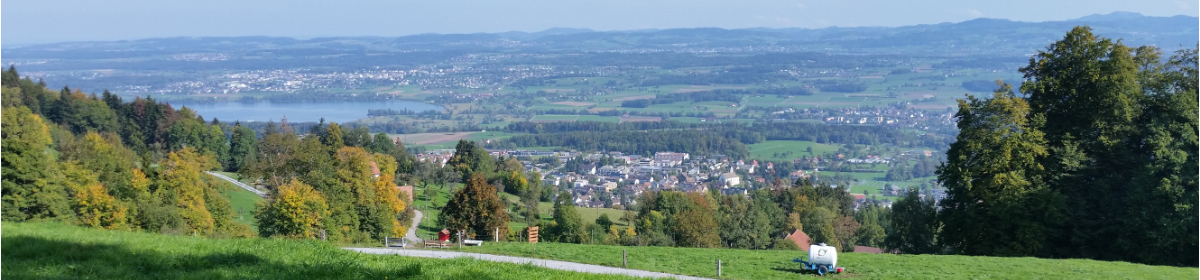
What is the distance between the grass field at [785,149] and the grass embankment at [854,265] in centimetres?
9257

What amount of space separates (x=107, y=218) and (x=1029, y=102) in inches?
1320

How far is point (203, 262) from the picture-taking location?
978cm

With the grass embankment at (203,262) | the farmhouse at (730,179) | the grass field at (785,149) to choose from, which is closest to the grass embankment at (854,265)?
the grass embankment at (203,262)

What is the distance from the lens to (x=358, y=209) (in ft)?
119

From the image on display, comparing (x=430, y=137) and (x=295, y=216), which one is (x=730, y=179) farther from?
(x=295, y=216)

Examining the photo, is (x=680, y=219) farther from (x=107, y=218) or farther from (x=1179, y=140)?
(x=107, y=218)

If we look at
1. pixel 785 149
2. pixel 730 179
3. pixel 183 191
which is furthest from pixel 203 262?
pixel 785 149

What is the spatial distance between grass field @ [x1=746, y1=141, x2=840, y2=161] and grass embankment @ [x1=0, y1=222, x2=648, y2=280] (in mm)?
103570

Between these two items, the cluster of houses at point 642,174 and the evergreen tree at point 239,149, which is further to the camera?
the cluster of houses at point 642,174

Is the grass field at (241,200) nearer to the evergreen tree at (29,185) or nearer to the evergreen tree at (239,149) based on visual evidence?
the evergreen tree at (29,185)

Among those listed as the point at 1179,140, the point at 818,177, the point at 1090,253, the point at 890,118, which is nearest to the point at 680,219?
the point at 1090,253

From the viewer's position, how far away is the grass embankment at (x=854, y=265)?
54.6 ft

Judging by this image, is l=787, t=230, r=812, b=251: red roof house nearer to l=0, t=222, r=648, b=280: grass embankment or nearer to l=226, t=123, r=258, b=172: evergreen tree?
l=0, t=222, r=648, b=280: grass embankment

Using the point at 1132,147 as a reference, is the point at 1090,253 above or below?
below
